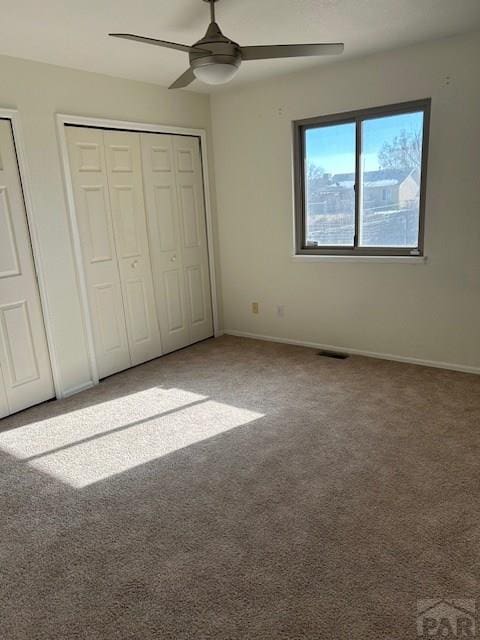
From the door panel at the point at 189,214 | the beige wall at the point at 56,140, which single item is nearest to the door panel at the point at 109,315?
the beige wall at the point at 56,140

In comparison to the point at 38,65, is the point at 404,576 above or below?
below

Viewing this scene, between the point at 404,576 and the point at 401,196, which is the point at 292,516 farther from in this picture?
the point at 401,196

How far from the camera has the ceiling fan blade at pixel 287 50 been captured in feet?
7.57

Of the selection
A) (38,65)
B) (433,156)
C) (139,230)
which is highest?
(38,65)

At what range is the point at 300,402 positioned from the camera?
10.9 feet

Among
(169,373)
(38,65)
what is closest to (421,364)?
(169,373)

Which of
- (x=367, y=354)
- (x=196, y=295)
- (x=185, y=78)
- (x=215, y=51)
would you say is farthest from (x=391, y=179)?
(x=196, y=295)

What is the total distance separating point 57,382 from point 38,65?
2.33m

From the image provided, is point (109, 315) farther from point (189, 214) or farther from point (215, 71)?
point (215, 71)

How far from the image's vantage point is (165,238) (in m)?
4.38

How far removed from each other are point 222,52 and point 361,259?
2.22m

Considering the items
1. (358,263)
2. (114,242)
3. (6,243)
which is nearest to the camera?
(6,243)

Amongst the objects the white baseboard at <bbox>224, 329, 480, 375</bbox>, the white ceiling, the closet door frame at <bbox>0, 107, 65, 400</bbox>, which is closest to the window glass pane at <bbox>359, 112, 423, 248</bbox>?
the white ceiling

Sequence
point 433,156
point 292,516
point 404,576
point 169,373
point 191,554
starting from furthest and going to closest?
1. point 169,373
2. point 433,156
3. point 292,516
4. point 191,554
5. point 404,576
